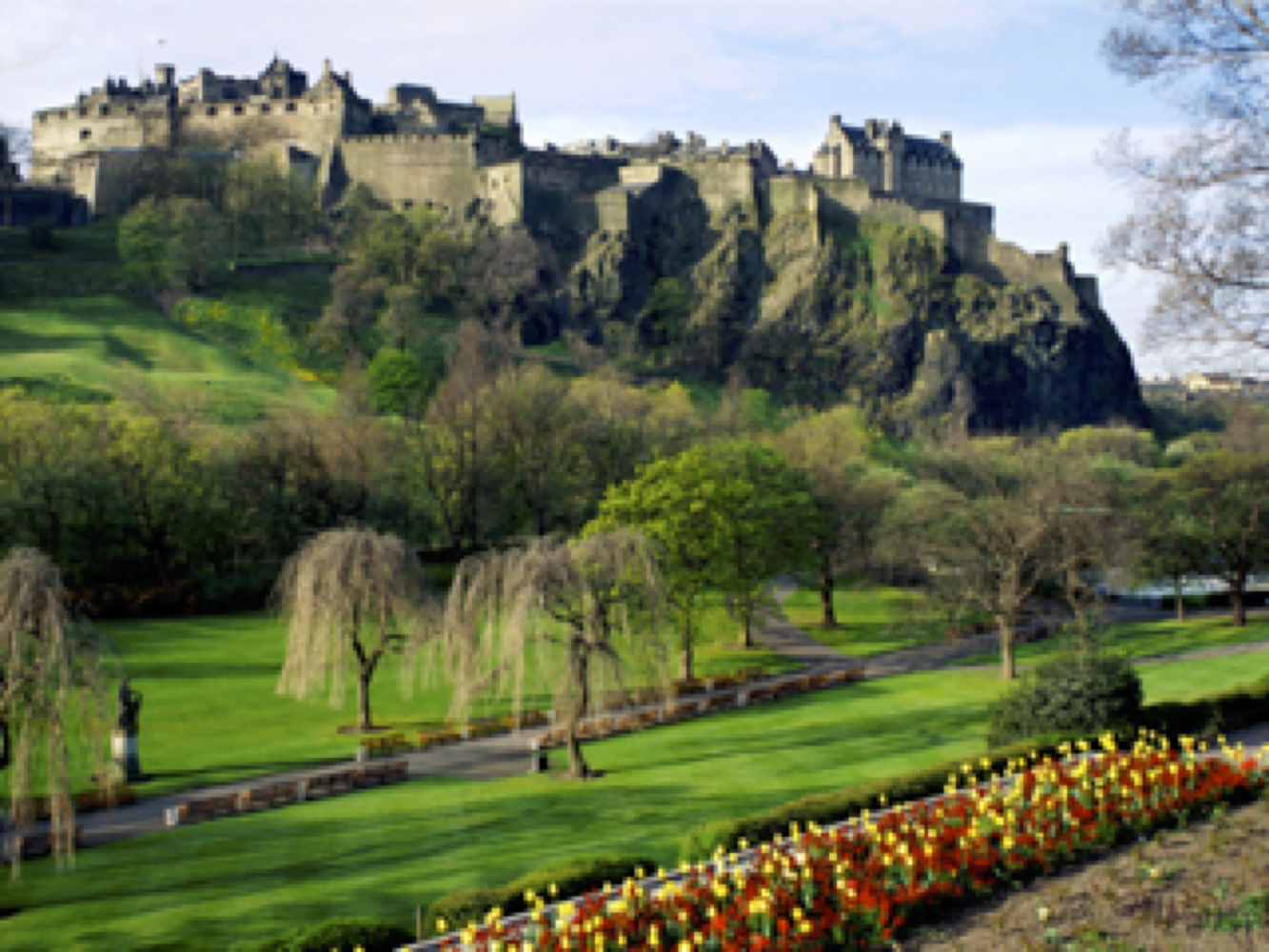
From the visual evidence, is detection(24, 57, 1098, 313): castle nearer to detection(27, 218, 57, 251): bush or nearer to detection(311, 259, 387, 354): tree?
detection(27, 218, 57, 251): bush

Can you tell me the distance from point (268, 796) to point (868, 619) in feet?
126

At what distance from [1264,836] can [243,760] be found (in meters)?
23.4

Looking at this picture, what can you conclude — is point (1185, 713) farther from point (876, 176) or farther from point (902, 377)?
point (876, 176)

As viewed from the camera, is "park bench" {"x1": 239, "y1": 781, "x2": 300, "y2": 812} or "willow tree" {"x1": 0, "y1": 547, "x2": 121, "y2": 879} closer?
"willow tree" {"x1": 0, "y1": 547, "x2": 121, "y2": 879}

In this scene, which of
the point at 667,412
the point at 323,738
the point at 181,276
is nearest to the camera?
the point at 323,738

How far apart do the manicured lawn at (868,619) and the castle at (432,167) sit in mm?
66796

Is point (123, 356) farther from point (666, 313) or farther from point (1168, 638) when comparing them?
point (1168, 638)

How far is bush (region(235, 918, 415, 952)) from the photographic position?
13359mm

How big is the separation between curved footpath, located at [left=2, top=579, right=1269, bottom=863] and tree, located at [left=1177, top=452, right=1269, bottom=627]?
6.36 metres

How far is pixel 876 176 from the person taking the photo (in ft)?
477

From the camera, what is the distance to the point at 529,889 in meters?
14.5

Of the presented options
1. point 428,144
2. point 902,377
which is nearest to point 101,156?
point 428,144

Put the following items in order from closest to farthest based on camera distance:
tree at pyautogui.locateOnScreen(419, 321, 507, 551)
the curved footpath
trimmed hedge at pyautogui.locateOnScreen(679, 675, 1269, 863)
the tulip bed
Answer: the tulip bed < trimmed hedge at pyautogui.locateOnScreen(679, 675, 1269, 863) < the curved footpath < tree at pyautogui.locateOnScreen(419, 321, 507, 551)

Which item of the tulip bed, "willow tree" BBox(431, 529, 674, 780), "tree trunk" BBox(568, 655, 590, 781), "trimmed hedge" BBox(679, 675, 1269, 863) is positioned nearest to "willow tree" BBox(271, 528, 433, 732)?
"willow tree" BBox(431, 529, 674, 780)
